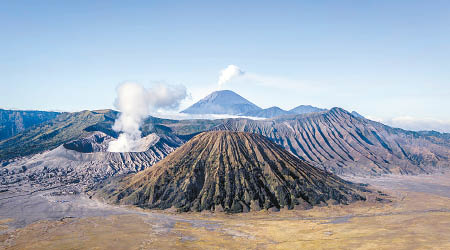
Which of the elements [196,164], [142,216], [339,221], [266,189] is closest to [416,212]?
[339,221]

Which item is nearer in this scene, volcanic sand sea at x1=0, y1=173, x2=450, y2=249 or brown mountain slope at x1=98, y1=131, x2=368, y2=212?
volcanic sand sea at x1=0, y1=173, x2=450, y2=249

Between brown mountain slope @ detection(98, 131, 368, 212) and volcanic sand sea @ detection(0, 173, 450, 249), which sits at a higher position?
brown mountain slope @ detection(98, 131, 368, 212)

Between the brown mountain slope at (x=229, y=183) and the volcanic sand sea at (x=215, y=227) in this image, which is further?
the brown mountain slope at (x=229, y=183)

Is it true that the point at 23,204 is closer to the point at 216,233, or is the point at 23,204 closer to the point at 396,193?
the point at 216,233

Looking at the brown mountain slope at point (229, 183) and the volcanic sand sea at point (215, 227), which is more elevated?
the brown mountain slope at point (229, 183)
